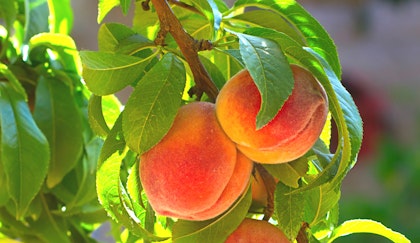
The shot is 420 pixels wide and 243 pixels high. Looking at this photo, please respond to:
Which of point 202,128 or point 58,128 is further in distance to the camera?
point 58,128

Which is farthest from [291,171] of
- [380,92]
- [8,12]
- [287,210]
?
[380,92]

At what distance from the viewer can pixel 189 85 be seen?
0.56 metres

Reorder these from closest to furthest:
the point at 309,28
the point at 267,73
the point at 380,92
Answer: the point at 267,73 < the point at 309,28 < the point at 380,92

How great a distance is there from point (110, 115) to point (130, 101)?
115 mm

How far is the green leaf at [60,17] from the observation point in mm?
825

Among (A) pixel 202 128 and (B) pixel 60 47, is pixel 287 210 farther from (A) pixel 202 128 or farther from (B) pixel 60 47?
(B) pixel 60 47

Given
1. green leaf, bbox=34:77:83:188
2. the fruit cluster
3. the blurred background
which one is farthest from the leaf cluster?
the blurred background

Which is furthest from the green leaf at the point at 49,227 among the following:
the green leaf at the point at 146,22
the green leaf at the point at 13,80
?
the green leaf at the point at 146,22

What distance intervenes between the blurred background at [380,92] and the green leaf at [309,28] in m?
1.44

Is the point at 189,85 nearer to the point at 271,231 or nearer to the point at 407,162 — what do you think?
the point at 271,231

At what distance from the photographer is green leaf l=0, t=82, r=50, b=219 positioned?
2.01 feet

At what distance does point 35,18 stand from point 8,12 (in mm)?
80

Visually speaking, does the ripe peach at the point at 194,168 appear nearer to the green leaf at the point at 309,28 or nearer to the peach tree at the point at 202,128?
the peach tree at the point at 202,128

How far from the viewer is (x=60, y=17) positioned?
2.73 feet
